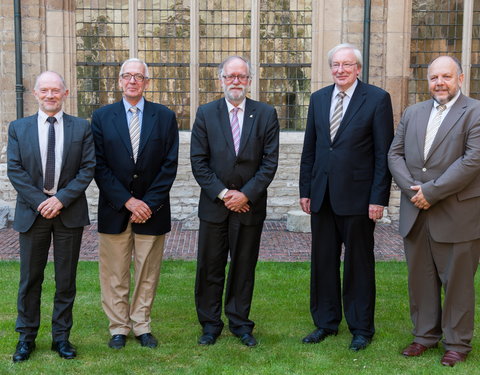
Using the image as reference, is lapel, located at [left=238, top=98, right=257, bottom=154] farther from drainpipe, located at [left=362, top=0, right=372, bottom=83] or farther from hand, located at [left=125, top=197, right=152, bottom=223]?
drainpipe, located at [left=362, top=0, right=372, bottom=83]

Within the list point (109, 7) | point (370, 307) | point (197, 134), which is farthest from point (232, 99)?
point (109, 7)

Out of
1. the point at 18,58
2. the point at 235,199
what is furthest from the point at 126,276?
the point at 18,58

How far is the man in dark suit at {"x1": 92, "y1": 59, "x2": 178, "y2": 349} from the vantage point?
5184mm

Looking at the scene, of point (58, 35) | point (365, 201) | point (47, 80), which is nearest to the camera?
point (47, 80)

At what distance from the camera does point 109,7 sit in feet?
40.7

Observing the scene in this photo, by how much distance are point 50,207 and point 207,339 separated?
5.26 ft

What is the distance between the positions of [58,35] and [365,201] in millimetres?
8410

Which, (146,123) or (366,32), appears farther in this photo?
(366,32)

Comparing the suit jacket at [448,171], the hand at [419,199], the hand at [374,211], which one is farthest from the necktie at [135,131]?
the hand at [419,199]

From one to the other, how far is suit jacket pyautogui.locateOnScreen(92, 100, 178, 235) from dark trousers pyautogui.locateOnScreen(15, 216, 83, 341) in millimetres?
331

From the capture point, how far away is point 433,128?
4883mm

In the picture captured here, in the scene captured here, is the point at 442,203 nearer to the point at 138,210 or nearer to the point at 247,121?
the point at 247,121

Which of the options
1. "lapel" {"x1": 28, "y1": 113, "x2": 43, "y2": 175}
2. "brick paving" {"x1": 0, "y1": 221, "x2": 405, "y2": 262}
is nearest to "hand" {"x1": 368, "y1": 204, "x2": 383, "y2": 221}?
"lapel" {"x1": 28, "y1": 113, "x2": 43, "y2": 175}

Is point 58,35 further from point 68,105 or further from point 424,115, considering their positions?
point 424,115
